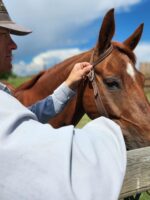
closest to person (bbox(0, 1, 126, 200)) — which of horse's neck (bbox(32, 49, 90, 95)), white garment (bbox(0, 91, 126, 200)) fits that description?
white garment (bbox(0, 91, 126, 200))

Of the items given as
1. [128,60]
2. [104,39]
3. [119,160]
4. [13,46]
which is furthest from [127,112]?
[119,160]

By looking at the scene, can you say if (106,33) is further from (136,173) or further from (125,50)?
(136,173)

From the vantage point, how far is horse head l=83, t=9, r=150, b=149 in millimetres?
3322

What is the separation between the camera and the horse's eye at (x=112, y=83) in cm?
345

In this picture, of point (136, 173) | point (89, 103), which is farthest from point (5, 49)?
point (89, 103)

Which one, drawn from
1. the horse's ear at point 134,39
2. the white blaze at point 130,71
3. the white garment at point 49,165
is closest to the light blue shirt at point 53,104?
the white blaze at point 130,71

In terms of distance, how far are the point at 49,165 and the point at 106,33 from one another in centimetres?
274

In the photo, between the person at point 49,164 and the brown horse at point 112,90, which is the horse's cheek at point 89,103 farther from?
the person at point 49,164

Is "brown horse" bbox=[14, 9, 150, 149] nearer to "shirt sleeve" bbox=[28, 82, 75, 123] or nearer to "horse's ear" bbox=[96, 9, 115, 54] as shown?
"horse's ear" bbox=[96, 9, 115, 54]

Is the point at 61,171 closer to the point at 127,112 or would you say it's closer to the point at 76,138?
the point at 76,138

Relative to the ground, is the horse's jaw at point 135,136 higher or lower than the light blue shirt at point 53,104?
lower

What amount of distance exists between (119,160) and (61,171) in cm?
20

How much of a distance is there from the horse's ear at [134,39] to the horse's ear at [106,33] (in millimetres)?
287

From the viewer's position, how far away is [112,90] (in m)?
3.48
